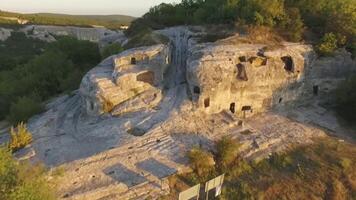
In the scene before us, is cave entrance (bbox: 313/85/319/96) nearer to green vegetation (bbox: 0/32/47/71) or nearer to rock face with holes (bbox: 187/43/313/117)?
rock face with holes (bbox: 187/43/313/117)

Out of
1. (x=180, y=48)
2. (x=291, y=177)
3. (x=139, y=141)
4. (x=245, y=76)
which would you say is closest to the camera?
(x=291, y=177)

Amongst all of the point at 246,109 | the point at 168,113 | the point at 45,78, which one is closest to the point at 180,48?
the point at 246,109

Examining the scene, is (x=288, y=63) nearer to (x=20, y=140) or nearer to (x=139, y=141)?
(x=139, y=141)

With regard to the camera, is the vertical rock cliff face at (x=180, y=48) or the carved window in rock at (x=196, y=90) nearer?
the carved window in rock at (x=196, y=90)

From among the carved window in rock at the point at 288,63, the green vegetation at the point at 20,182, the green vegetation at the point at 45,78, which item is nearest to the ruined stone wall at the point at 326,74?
the carved window in rock at the point at 288,63

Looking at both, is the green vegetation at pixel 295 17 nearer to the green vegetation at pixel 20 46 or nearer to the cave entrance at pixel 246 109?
the cave entrance at pixel 246 109

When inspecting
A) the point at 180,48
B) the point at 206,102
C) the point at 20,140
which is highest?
the point at 180,48

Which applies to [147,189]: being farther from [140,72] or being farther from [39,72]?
[39,72]

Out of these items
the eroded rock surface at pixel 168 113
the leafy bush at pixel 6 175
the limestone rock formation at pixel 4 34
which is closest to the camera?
the leafy bush at pixel 6 175
